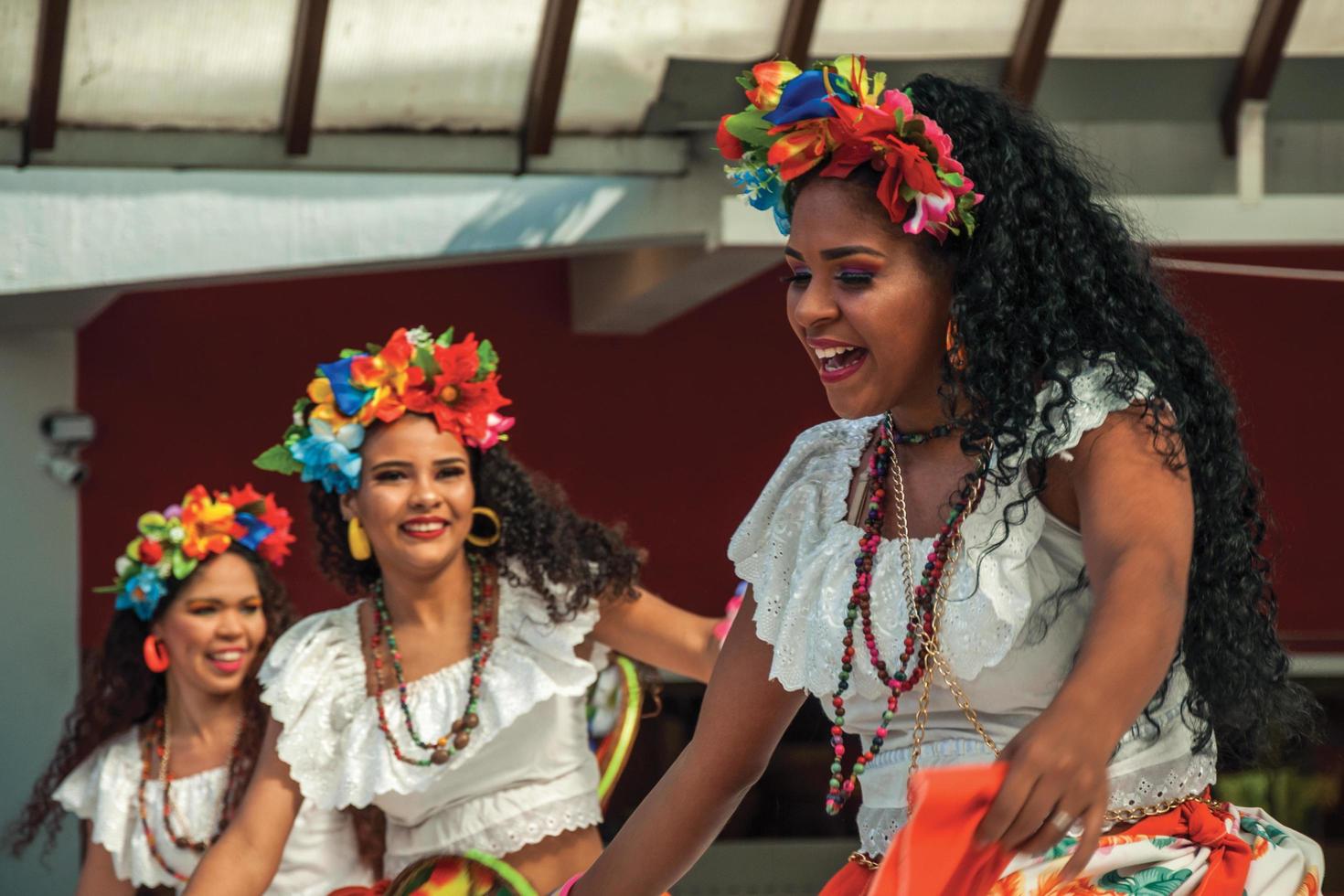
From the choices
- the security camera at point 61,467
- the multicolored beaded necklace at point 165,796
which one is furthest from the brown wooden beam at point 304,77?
the multicolored beaded necklace at point 165,796

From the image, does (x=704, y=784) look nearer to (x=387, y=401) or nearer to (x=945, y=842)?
(x=945, y=842)

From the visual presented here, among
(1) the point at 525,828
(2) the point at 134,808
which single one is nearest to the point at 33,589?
(2) the point at 134,808

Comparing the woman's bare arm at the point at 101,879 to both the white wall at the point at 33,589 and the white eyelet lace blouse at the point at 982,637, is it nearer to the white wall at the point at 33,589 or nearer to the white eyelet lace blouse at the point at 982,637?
the white wall at the point at 33,589

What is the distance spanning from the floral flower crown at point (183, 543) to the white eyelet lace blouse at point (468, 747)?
1.36 m

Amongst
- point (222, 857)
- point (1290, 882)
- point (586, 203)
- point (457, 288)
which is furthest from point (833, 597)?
point (457, 288)

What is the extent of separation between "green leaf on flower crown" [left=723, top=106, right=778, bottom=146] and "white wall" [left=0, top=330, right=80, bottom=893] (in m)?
6.16

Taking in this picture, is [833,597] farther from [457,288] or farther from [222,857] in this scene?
[457,288]

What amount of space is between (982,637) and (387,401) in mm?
2498

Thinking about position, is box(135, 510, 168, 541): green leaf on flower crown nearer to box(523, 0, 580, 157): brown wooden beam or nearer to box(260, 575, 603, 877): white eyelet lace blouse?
box(260, 575, 603, 877): white eyelet lace blouse

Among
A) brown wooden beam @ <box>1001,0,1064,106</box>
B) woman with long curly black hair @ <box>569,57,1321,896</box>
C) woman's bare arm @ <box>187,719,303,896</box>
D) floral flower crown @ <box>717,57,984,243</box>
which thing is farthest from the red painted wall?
woman with long curly black hair @ <box>569,57,1321,896</box>

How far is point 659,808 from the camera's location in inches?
94.7

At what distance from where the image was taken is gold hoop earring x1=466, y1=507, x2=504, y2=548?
4387mm

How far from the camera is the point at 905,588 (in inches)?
88.7

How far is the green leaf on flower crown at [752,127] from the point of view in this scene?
93.4 inches
